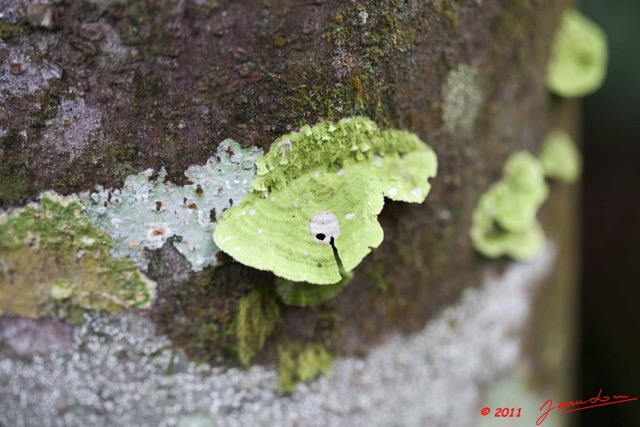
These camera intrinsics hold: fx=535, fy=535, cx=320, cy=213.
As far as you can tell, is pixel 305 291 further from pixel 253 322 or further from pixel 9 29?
pixel 9 29

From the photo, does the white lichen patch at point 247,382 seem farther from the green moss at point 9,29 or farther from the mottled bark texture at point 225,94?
the green moss at point 9,29

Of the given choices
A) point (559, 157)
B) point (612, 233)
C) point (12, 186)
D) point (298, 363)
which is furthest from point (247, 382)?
point (612, 233)

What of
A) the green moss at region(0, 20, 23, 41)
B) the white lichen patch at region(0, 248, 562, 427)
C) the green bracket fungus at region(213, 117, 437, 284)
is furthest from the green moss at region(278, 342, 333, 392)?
the green moss at region(0, 20, 23, 41)

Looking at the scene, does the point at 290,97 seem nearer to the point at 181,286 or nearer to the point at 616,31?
the point at 181,286

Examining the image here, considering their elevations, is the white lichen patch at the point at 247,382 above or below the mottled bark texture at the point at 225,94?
below

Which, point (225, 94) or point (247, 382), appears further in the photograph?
point (247, 382)

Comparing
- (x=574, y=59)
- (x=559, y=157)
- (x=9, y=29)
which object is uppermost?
(x=574, y=59)

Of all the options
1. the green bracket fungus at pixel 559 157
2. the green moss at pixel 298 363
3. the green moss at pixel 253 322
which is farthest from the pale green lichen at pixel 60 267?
the green bracket fungus at pixel 559 157
